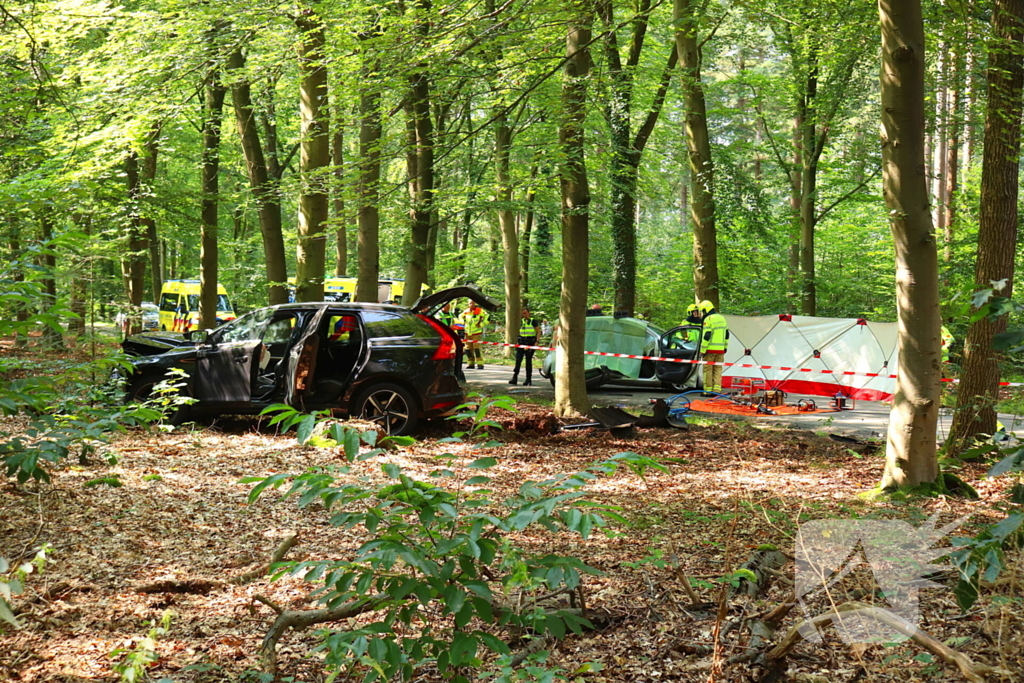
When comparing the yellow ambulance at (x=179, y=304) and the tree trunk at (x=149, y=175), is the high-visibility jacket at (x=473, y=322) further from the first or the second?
the yellow ambulance at (x=179, y=304)

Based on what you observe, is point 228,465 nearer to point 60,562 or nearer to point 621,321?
point 60,562

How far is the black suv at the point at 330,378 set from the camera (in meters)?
10.4

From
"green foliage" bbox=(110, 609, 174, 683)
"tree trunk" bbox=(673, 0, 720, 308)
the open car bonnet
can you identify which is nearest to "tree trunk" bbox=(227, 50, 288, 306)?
the open car bonnet

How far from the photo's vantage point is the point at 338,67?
37.2ft

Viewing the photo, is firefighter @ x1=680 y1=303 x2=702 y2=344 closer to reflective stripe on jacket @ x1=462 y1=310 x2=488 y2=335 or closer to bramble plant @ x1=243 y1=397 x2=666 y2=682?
reflective stripe on jacket @ x1=462 y1=310 x2=488 y2=335

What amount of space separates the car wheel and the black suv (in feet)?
0.04

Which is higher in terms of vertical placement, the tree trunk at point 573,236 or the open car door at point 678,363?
the tree trunk at point 573,236

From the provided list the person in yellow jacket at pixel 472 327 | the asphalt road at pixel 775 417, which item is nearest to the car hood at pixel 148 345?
the asphalt road at pixel 775 417

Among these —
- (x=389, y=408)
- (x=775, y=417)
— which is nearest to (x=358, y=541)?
(x=389, y=408)

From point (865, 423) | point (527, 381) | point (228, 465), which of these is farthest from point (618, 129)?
point (228, 465)

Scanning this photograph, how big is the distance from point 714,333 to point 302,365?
9.06 meters

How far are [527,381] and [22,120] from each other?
34.8 feet

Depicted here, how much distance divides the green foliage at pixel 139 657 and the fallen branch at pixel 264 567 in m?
0.80

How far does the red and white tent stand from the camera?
1589cm
